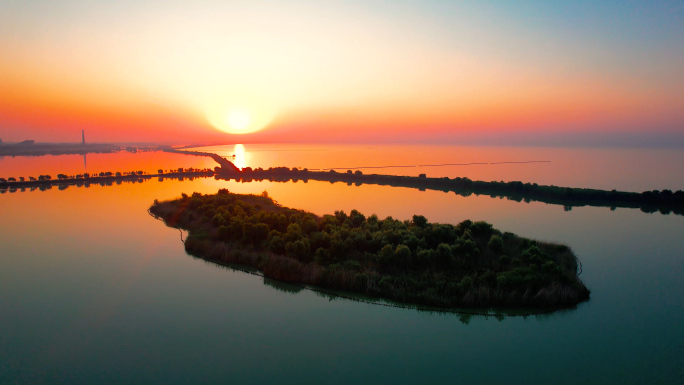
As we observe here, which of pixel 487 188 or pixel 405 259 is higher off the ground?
pixel 487 188

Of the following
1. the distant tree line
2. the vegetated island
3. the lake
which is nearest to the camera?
the lake

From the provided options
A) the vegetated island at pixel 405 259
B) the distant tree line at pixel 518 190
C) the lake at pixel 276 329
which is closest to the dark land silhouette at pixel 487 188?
the distant tree line at pixel 518 190

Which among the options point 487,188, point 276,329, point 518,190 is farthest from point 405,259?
point 487,188

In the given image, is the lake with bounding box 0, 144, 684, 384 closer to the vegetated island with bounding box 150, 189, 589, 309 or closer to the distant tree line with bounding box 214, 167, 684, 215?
the vegetated island with bounding box 150, 189, 589, 309

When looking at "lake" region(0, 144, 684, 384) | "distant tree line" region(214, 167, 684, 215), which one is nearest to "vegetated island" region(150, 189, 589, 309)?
"lake" region(0, 144, 684, 384)

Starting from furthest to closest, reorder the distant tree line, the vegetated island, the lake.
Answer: the distant tree line, the vegetated island, the lake

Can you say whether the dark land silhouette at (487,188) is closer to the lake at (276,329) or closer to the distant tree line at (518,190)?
the distant tree line at (518,190)

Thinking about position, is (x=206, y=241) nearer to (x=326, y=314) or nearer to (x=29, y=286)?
(x=29, y=286)

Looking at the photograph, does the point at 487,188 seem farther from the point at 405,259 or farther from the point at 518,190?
the point at 405,259

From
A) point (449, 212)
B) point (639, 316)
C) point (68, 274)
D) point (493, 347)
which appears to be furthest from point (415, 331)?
point (449, 212)
